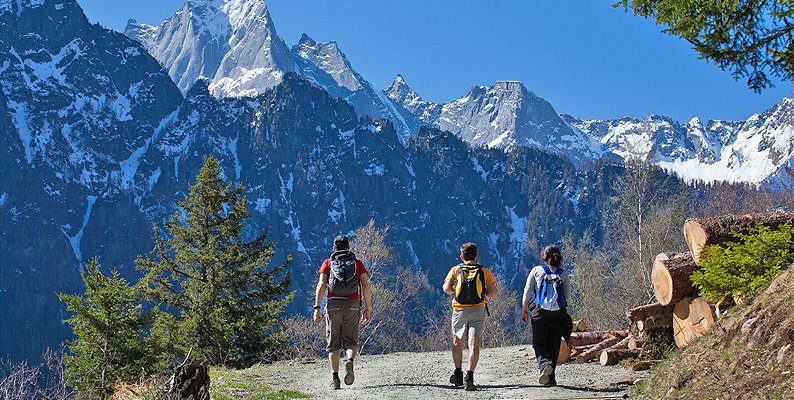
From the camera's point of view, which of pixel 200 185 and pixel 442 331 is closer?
pixel 200 185

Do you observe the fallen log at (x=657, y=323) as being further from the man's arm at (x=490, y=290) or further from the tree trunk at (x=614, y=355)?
the man's arm at (x=490, y=290)

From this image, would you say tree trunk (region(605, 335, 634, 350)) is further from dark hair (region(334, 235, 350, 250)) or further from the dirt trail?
dark hair (region(334, 235, 350, 250))

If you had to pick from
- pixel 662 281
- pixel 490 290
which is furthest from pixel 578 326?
pixel 490 290

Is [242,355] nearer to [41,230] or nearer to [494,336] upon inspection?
[494,336]

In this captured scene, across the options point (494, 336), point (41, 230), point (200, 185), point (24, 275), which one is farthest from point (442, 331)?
point (41, 230)

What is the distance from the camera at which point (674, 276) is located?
A: 32.9 feet

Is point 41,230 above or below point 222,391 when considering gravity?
above

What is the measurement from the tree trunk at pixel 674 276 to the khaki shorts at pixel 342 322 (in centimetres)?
420

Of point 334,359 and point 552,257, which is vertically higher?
point 552,257

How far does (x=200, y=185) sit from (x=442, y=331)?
1183 inches

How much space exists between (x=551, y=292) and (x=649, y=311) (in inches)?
97.1

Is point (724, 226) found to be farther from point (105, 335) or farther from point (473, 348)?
point (105, 335)

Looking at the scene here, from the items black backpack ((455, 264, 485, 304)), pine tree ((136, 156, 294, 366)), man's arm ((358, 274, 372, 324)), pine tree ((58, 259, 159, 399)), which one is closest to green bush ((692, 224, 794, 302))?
black backpack ((455, 264, 485, 304))

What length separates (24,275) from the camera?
168m
